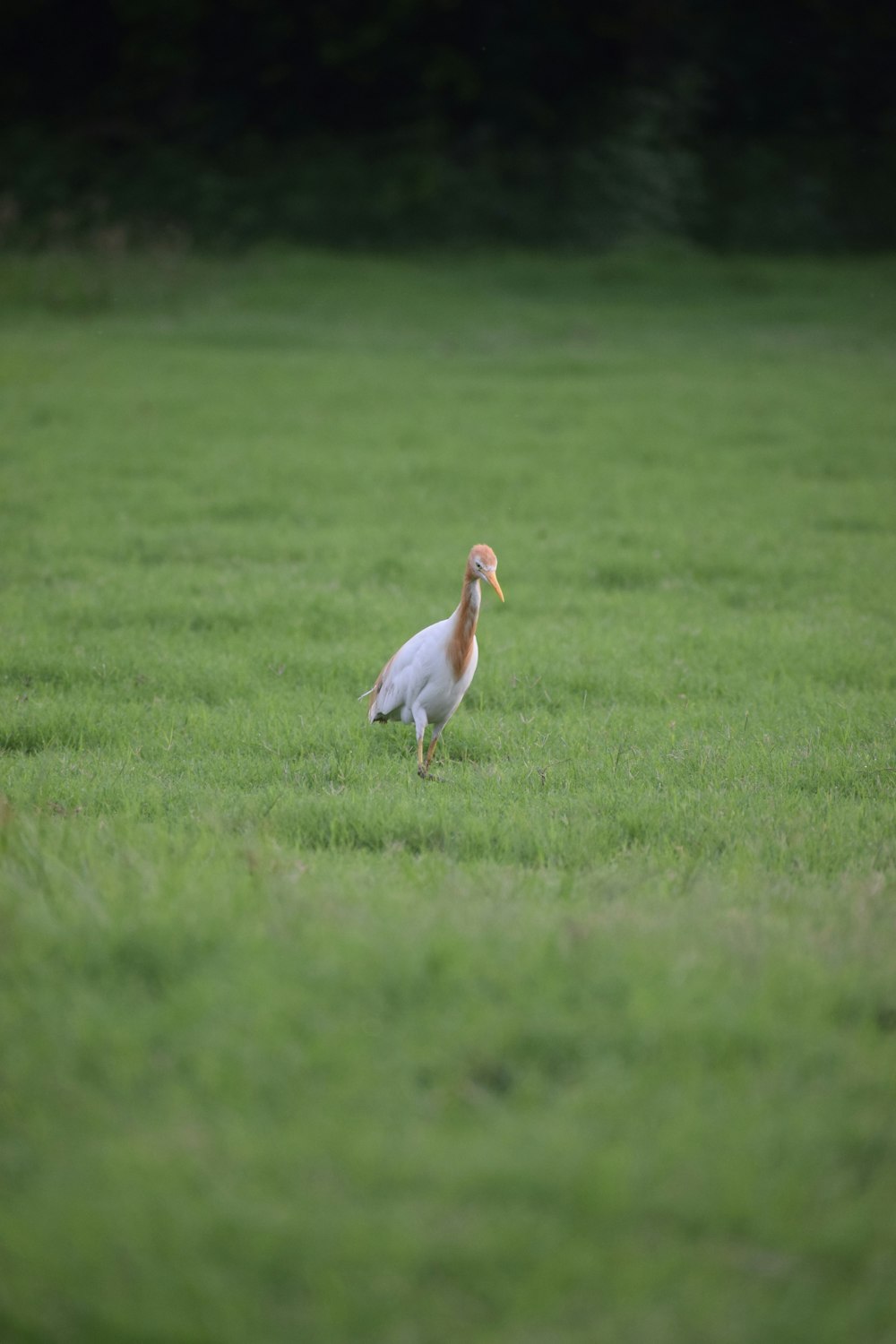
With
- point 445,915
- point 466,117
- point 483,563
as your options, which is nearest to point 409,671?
point 483,563

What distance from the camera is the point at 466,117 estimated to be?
34.3 meters

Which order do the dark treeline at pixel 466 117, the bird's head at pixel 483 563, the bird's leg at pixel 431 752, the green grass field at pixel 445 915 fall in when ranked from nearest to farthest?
the green grass field at pixel 445 915, the bird's head at pixel 483 563, the bird's leg at pixel 431 752, the dark treeline at pixel 466 117

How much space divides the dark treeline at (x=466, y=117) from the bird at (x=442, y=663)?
26937 millimetres

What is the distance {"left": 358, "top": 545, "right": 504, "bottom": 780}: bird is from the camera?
538cm

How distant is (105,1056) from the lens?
9.41 feet

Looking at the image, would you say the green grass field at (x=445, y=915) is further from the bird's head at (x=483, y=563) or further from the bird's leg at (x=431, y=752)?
the bird's head at (x=483, y=563)

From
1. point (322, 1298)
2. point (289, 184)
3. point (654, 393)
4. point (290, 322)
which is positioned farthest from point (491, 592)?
point (289, 184)

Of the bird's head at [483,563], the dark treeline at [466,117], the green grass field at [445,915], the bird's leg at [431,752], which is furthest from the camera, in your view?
the dark treeline at [466,117]

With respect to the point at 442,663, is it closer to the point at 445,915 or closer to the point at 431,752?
the point at 431,752

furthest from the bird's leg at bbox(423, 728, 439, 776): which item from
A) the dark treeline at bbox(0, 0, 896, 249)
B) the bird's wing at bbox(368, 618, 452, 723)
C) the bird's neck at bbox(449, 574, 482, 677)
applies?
the dark treeline at bbox(0, 0, 896, 249)

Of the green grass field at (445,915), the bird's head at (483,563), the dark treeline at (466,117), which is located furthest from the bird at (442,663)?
the dark treeline at (466,117)

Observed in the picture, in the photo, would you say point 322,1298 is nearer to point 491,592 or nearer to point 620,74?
point 491,592

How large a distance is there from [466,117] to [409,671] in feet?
109

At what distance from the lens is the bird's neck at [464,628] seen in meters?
5.39
